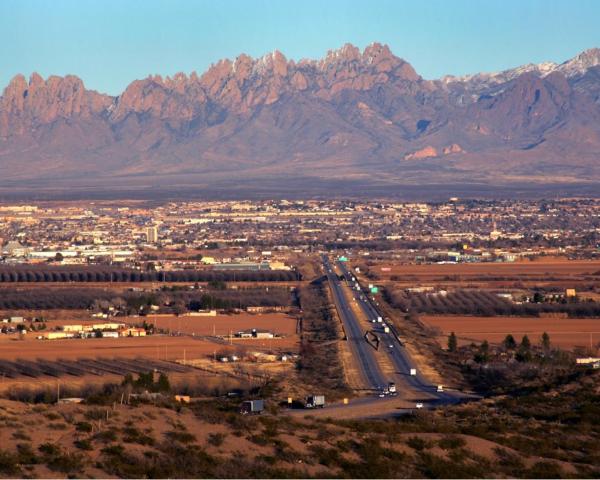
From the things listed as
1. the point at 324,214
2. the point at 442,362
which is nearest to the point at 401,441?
the point at 442,362

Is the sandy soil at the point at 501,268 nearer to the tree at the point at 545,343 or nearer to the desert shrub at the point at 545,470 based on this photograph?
the tree at the point at 545,343

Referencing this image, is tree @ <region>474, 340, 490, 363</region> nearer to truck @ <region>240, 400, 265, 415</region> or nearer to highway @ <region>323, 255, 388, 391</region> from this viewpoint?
highway @ <region>323, 255, 388, 391</region>

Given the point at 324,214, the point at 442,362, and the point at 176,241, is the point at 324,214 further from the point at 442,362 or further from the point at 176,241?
the point at 442,362

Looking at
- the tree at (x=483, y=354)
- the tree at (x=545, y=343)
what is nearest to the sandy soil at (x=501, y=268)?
the tree at (x=545, y=343)

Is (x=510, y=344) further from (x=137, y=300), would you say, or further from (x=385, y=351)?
(x=137, y=300)

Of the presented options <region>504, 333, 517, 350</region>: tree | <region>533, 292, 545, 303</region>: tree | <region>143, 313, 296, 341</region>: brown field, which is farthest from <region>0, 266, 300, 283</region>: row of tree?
<region>504, 333, 517, 350</region>: tree

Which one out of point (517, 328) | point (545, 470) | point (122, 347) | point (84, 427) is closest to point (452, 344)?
point (517, 328)
